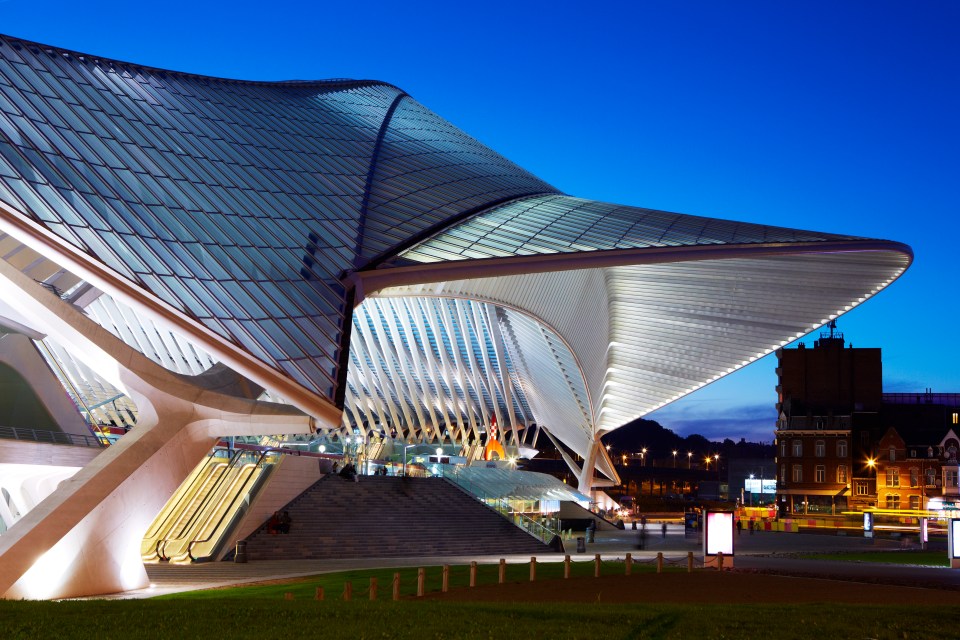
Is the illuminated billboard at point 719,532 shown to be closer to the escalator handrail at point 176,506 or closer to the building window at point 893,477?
the escalator handrail at point 176,506

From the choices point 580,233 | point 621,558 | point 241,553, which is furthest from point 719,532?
point 241,553

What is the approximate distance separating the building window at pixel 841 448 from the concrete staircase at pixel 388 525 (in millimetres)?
60655

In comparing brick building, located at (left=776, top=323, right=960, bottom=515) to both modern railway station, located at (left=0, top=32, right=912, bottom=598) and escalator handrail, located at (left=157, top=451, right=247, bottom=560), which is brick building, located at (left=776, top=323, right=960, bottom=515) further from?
escalator handrail, located at (left=157, top=451, right=247, bottom=560)

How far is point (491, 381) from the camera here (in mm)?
71188

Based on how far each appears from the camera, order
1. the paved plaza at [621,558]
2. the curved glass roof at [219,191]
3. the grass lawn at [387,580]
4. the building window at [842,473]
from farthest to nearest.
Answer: the building window at [842,473] < the paved plaza at [621,558] < the curved glass roof at [219,191] < the grass lawn at [387,580]

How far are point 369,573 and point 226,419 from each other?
246 inches

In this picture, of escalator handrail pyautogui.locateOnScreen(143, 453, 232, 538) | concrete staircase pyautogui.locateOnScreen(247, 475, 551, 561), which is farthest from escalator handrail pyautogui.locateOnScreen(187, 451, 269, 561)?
escalator handrail pyautogui.locateOnScreen(143, 453, 232, 538)

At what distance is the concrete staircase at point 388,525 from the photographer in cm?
3381

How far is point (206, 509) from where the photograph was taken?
1353 inches

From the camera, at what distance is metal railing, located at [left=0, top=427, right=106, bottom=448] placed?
979 inches

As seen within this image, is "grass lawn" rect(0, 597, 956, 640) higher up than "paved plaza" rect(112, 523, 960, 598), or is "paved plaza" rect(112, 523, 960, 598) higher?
"grass lawn" rect(0, 597, 956, 640)

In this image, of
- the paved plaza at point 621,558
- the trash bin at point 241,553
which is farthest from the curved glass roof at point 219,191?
the trash bin at point 241,553

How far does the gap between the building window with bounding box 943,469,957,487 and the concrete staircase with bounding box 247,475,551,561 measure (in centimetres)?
5745

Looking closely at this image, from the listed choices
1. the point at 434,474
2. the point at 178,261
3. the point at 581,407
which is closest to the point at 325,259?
the point at 178,261
